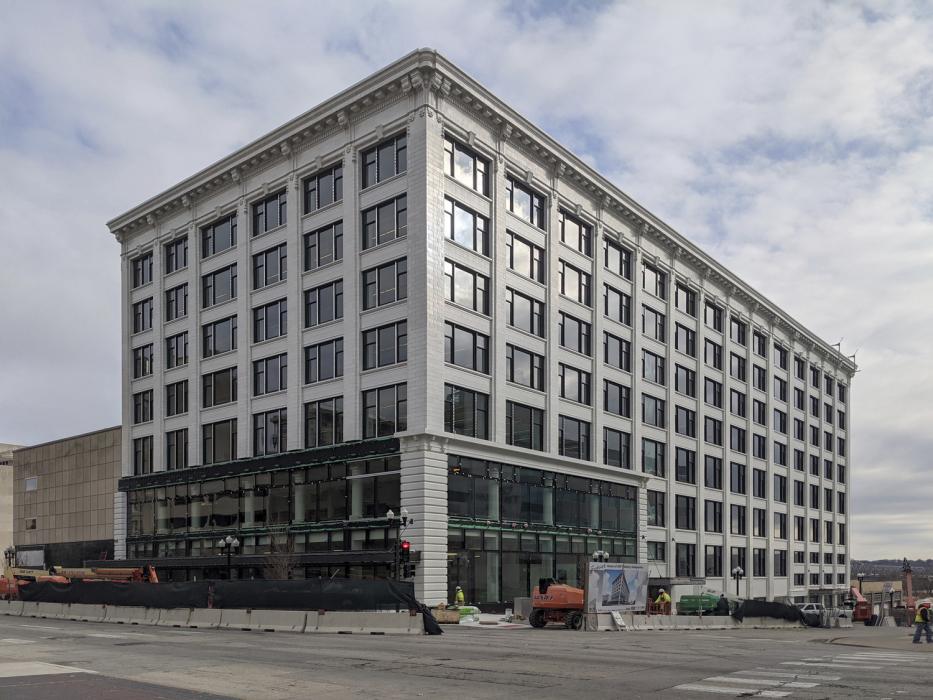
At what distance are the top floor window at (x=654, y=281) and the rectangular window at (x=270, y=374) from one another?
26.5m

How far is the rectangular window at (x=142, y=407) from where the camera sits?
68.2 m

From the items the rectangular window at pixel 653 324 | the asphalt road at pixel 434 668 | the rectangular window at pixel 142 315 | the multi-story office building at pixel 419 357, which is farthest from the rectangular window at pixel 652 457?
the asphalt road at pixel 434 668

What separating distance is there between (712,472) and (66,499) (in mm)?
52800

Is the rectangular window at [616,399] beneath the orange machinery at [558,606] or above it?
above

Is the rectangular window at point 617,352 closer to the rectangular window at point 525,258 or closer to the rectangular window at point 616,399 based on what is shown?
the rectangular window at point 616,399

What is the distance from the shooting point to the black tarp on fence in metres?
52.4

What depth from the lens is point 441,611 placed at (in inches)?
1695

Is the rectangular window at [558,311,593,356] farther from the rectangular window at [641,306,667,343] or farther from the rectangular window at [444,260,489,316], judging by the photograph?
the rectangular window at [641,306,667,343]

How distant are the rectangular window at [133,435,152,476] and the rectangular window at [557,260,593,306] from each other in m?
30.1

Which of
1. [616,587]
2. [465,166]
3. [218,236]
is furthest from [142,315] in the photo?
[616,587]

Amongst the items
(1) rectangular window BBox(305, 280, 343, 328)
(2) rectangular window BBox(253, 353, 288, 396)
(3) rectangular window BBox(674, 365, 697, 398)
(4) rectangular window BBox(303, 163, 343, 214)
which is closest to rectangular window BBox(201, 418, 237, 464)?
(2) rectangular window BBox(253, 353, 288, 396)

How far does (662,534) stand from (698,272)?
70.3ft

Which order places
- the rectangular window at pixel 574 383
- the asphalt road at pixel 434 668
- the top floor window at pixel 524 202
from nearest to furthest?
the asphalt road at pixel 434 668
the top floor window at pixel 524 202
the rectangular window at pixel 574 383

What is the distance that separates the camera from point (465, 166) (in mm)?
52625
